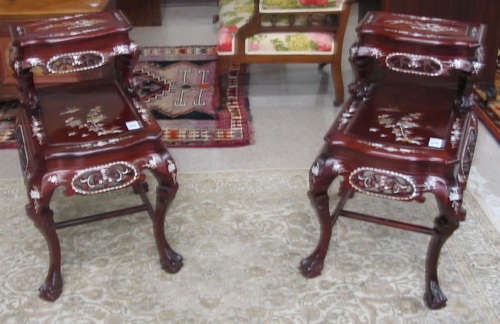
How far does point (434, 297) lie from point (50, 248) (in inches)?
50.3

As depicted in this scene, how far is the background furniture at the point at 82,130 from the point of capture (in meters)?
2.07

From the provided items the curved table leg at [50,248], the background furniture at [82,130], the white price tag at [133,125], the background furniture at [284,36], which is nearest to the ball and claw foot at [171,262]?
the background furniture at [82,130]

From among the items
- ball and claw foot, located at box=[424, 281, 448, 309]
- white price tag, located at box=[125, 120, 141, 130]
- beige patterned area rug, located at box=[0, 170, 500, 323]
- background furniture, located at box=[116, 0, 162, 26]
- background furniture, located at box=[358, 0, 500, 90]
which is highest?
background furniture, located at box=[358, 0, 500, 90]

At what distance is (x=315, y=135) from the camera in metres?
3.32

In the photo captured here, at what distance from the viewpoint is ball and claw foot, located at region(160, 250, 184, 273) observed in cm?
233

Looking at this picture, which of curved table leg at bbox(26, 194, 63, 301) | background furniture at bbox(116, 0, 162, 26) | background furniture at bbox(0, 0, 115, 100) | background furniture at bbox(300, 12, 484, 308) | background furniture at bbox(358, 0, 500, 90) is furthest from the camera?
background furniture at bbox(116, 0, 162, 26)

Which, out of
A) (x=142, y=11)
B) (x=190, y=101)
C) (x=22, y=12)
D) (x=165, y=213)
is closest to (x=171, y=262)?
(x=165, y=213)

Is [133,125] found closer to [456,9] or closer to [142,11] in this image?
[456,9]

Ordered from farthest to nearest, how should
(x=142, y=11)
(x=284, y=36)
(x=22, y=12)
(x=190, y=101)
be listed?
(x=142, y=11) → (x=190, y=101) → (x=284, y=36) → (x=22, y=12)

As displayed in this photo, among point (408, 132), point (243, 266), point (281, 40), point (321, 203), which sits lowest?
point (243, 266)

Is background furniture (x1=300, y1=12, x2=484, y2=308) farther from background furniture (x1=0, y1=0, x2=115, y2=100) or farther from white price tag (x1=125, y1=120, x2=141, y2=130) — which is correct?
background furniture (x1=0, y1=0, x2=115, y2=100)

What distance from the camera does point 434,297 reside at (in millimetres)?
2168

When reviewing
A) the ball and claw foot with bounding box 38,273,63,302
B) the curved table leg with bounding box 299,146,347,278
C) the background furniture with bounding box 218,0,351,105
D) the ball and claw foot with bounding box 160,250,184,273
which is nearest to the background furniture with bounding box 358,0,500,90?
the background furniture with bounding box 218,0,351,105

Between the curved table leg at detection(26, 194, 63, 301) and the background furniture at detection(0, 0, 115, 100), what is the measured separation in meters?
1.43
